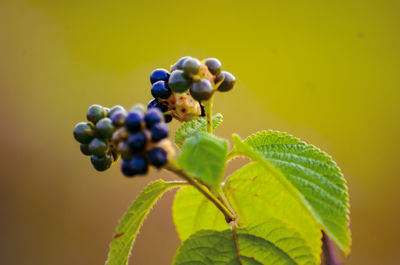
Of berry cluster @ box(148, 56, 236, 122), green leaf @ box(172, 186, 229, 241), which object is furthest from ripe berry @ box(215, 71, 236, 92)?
green leaf @ box(172, 186, 229, 241)

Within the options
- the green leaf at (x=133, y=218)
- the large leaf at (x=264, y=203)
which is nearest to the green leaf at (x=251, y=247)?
the large leaf at (x=264, y=203)

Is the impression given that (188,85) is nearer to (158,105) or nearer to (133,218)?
(158,105)

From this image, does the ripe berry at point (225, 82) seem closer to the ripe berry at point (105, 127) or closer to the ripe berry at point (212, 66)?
the ripe berry at point (212, 66)

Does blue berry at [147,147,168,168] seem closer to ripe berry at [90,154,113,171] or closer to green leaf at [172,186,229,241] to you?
ripe berry at [90,154,113,171]

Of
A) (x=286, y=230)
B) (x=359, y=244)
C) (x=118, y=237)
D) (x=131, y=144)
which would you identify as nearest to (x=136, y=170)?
(x=131, y=144)

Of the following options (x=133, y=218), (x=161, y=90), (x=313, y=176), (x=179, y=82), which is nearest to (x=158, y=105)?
(x=161, y=90)
